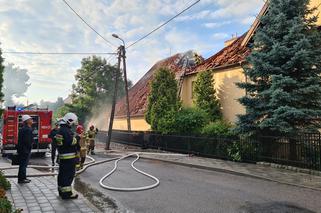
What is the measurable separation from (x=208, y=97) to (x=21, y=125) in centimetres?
1127

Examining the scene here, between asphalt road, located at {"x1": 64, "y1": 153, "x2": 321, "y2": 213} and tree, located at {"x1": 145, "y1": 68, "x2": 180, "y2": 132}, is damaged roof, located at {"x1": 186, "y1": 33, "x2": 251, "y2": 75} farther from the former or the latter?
asphalt road, located at {"x1": 64, "y1": 153, "x2": 321, "y2": 213}

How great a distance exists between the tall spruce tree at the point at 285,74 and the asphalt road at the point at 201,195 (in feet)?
12.4

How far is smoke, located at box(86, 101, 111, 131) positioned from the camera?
3947 centimetres

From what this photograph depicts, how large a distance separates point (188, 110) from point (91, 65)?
25.9 meters

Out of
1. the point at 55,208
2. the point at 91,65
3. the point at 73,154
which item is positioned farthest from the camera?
the point at 91,65

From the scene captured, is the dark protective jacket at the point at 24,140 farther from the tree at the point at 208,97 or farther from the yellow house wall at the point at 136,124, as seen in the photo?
the yellow house wall at the point at 136,124

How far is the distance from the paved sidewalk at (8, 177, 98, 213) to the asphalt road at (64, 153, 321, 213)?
1.69 ft

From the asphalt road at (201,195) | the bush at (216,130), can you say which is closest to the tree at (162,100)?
the bush at (216,130)

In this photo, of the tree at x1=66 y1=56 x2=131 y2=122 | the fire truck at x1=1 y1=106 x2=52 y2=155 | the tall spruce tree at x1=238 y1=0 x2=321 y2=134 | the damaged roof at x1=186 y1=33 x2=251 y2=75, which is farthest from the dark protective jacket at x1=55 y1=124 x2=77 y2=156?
the tree at x1=66 y1=56 x2=131 y2=122

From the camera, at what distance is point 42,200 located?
6156mm

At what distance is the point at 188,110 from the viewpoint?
61.5 feet

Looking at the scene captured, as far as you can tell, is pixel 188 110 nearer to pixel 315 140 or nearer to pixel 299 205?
pixel 315 140

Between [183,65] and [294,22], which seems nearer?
[294,22]

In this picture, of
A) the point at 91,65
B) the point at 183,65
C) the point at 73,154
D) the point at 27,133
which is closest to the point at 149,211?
the point at 73,154
